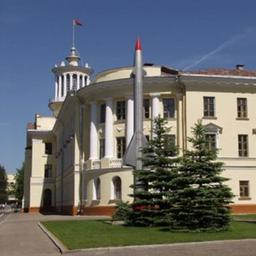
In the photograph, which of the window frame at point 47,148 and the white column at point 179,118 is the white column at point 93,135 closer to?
the white column at point 179,118

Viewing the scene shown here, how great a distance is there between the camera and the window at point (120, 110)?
4717cm

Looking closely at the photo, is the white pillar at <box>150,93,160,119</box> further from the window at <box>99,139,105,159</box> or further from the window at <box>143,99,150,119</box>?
the window at <box>99,139,105,159</box>

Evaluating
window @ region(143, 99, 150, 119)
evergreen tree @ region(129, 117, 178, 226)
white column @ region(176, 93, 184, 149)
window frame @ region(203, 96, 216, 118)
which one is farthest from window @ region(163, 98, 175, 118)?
evergreen tree @ region(129, 117, 178, 226)

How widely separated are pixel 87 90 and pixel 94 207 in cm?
1066

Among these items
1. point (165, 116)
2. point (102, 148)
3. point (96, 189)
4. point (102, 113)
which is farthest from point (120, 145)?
point (165, 116)

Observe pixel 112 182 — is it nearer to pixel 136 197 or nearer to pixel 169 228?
pixel 136 197

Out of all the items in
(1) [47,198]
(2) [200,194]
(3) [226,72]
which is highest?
(3) [226,72]

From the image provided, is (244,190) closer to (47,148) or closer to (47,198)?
(47,198)

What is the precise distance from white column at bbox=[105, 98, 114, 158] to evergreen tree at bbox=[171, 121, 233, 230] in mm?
21933

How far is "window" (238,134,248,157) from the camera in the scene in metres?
45.9

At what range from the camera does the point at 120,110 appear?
156ft

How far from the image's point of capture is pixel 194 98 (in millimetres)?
45688

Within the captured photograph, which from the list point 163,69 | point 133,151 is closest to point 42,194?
point 163,69

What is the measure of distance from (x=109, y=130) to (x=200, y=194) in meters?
24.4
